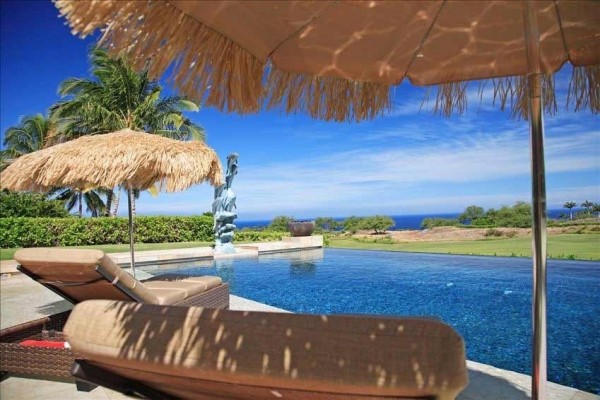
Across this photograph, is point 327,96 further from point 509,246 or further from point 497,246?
point 497,246

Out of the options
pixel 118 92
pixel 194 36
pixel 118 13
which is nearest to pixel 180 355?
pixel 118 13

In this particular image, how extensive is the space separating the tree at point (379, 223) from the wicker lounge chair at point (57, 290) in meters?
18.8

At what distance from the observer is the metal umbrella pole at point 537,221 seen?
1.81 m

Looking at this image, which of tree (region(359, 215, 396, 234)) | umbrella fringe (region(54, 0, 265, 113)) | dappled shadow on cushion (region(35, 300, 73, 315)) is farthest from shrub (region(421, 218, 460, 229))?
umbrella fringe (region(54, 0, 265, 113))

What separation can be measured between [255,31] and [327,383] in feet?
5.16

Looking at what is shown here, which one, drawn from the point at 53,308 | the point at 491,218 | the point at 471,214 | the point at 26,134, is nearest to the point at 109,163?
the point at 53,308

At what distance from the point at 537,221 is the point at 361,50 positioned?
1.35 metres

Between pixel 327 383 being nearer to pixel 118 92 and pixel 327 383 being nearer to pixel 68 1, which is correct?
pixel 68 1

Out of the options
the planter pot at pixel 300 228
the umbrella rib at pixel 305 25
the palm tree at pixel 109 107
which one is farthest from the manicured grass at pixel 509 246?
the umbrella rib at pixel 305 25

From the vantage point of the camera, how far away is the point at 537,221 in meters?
1.90

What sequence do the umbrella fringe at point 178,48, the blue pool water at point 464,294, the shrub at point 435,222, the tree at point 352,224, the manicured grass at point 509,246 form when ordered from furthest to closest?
the tree at point 352,224 → the shrub at point 435,222 → the manicured grass at point 509,246 → the blue pool water at point 464,294 → the umbrella fringe at point 178,48

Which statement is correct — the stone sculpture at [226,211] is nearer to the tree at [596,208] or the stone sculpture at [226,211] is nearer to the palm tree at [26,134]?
the tree at [596,208]

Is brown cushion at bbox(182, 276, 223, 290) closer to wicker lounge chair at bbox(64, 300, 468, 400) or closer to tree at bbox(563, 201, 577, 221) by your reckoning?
wicker lounge chair at bbox(64, 300, 468, 400)

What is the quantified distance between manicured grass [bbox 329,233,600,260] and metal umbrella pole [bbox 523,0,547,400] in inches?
399
